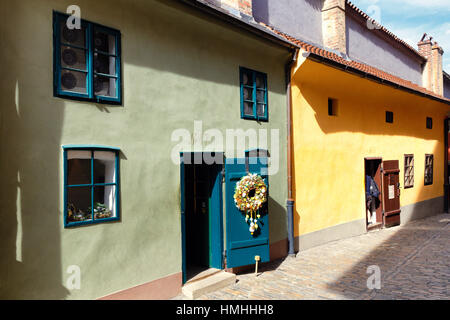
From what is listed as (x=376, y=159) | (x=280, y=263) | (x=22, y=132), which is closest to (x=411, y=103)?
(x=376, y=159)

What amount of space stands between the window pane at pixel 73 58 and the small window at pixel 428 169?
15.0m

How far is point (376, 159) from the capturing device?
11852mm

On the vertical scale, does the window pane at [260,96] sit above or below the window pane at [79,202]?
above

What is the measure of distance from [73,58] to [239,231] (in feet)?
14.1

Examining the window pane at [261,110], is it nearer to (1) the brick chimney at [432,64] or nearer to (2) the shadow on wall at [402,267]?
(2) the shadow on wall at [402,267]

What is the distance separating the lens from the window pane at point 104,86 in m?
5.15

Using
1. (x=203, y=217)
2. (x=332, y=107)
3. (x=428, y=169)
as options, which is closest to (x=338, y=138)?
(x=332, y=107)

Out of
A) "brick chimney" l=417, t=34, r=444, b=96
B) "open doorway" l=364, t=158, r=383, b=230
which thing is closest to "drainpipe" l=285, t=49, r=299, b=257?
"open doorway" l=364, t=158, r=383, b=230

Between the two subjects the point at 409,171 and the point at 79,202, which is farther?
the point at 409,171

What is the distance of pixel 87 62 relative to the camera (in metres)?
4.94

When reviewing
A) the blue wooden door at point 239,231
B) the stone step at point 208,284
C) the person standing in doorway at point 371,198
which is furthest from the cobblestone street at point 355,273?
the person standing in doorway at point 371,198

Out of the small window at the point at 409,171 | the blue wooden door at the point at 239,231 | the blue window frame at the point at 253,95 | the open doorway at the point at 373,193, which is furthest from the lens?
the small window at the point at 409,171

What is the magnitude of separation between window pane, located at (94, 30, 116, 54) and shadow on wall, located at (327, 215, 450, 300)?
18.3 ft

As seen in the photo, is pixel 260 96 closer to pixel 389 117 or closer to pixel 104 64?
pixel 104 64
